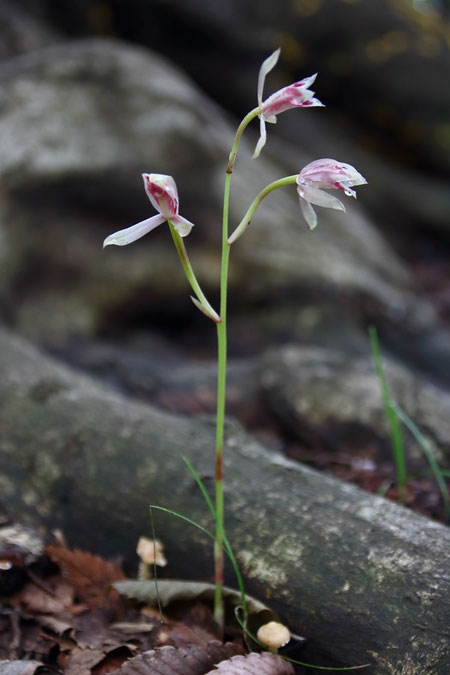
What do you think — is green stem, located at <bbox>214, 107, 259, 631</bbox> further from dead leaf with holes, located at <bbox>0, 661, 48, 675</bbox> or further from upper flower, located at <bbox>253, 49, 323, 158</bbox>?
dead leaf with holes, located at <bbox>0, 661, 48, 675</bbox>

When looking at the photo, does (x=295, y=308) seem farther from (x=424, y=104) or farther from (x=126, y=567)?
(x=424, y=104)

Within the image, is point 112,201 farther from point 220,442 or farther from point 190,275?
point 220,442

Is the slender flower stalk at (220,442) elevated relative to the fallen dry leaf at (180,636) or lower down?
elevated

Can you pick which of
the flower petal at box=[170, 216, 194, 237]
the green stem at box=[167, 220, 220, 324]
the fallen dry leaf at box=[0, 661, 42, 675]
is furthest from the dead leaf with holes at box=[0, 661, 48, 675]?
the flower petal at box=[170, 216, 194, 237]

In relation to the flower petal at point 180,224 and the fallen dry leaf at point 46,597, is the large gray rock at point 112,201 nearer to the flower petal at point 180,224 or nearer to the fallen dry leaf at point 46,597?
the fallen dry leaf at point 46,597

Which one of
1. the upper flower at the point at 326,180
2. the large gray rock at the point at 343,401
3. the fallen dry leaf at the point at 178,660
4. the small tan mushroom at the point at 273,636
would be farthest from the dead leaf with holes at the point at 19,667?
the large gray rock at the point at 343,401
